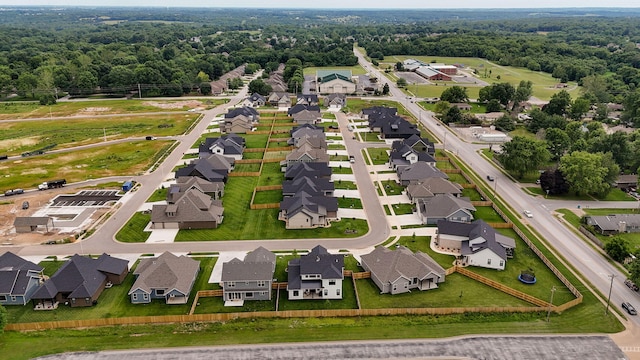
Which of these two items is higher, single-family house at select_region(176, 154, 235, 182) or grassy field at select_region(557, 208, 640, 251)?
single-family house at select_region(176, 154, 235, 182)

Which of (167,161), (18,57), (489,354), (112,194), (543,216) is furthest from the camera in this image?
(18,57)

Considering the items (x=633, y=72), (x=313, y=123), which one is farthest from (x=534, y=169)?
(x=633, y=72)

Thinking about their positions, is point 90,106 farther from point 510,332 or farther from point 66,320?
point 510,332

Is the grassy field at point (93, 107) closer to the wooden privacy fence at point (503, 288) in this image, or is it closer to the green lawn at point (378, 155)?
the green lawn at point (378, 155)

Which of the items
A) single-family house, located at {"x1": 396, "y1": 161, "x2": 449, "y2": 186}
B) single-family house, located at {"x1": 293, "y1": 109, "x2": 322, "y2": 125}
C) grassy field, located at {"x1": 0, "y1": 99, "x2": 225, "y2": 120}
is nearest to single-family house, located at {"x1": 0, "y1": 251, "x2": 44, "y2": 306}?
single-family house, located at {"x1": 396, "y1": 161, "x2": 449, "y2": 186}

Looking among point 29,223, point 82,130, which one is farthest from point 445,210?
point 82,130

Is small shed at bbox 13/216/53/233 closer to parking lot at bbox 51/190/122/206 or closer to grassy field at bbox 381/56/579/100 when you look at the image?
parking lot at bbox 51/190/122/206

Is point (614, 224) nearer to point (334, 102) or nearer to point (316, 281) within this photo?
point (316, 281)
